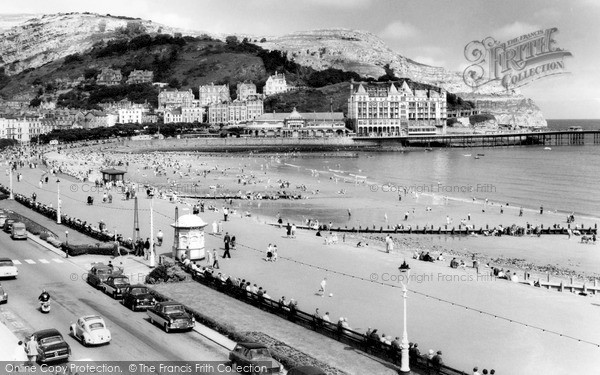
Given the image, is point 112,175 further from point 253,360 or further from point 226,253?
point 253,360

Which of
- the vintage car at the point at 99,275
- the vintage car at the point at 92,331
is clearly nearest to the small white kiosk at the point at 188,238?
the vintage car at the point at 99,275

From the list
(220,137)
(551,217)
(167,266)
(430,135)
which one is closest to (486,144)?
(430,135)

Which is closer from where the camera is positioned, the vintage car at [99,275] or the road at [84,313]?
the road at [84,313]

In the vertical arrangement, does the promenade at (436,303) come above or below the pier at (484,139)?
below

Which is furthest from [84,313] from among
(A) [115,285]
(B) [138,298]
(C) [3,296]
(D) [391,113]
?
(D) [391,113]

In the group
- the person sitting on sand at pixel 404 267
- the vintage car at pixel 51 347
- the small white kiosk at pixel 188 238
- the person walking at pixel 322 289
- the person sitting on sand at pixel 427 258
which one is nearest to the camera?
the vintage car at pixel 51 347

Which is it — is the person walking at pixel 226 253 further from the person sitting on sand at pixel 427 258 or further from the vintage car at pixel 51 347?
the vintage car at pixel 51 347
